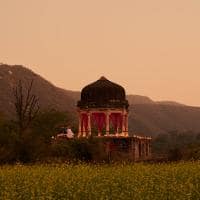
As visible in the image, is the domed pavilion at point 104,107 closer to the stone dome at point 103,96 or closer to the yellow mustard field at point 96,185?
the stone dome at point 103,96

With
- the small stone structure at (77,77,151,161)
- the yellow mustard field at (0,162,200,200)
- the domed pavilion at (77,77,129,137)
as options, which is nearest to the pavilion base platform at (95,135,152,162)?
the small stone structure at (77,77,151,161)

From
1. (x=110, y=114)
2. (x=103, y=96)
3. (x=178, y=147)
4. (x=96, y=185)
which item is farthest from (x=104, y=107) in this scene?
(x=96, y=185)

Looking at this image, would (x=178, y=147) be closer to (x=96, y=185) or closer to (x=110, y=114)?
(x=110, y=114)

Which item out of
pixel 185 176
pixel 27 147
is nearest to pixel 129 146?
pixel 27 147

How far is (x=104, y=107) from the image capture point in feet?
216

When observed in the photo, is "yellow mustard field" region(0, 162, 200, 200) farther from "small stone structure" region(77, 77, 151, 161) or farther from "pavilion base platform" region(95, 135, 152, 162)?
"small stone structure" region(77, 77, 151, 161)

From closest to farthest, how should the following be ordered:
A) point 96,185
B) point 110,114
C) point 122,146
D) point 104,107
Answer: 1. point 96,185
2. point 122,146
3. point 104,107
4. point 110,114

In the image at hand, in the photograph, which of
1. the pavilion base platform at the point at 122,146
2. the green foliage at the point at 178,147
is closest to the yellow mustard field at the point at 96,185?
the green foliage at the point at 178,147

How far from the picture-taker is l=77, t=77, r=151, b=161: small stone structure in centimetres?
6431

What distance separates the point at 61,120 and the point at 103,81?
2146cm

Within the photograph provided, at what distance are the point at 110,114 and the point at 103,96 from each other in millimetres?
2035

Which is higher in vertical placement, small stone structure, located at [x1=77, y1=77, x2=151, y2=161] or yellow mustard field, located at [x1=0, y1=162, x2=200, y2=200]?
small stone structure, located at [x1=77, y1=77, x2=151, y2=161]

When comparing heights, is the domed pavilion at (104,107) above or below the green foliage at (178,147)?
above

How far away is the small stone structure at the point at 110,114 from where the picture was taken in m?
64.3
